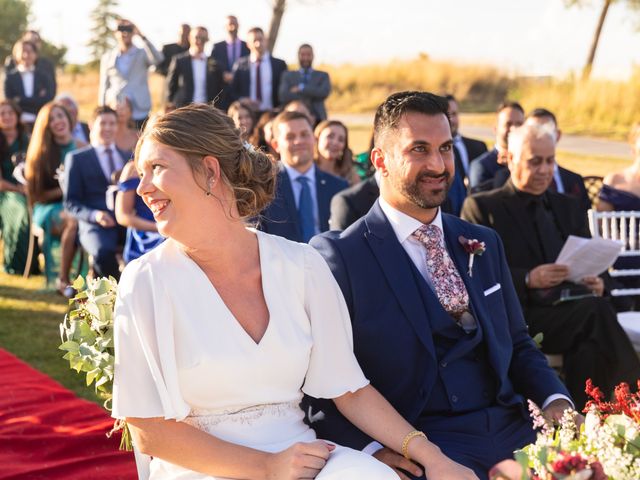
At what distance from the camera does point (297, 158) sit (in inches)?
262

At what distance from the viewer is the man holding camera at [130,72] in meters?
Answer: 12.7

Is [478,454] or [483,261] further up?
[483,261]

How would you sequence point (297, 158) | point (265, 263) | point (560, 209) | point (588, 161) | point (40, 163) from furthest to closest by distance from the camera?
point (588, 161) → point (40, 163) → point (297, 158) → point (560, 209) → point (265, 263)

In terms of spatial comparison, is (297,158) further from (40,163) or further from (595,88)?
(595,88)

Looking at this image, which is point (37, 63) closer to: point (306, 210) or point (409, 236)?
point (306, 210)

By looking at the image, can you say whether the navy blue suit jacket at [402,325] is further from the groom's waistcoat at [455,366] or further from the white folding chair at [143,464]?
the white folding chair at [143,464]

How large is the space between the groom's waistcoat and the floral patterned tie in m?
0.06

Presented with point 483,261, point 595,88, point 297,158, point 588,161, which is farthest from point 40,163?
point 595,88

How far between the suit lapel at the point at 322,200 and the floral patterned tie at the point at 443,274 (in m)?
2.88

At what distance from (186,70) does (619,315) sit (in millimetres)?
8106

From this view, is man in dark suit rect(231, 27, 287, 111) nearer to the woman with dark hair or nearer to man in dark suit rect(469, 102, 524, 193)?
the woman with dark hair

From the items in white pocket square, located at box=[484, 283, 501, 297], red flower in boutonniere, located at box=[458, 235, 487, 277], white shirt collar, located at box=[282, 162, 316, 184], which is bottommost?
white pocket square, located at box=[484, 283, 501, 297]

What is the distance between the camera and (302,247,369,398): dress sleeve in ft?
10.0

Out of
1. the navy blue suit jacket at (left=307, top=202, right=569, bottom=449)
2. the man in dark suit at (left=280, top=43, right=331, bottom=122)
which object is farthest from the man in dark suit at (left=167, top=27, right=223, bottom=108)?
the navy blue suit jacket at (left=307, top=202, right=569, bottom=449)
